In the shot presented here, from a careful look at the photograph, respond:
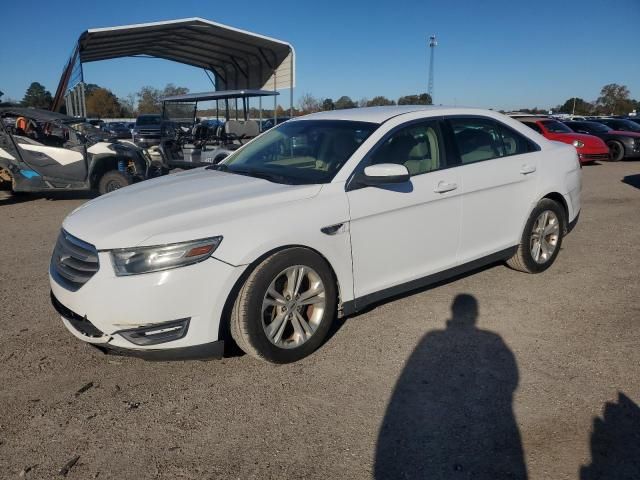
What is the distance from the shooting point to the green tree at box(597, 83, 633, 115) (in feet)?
245

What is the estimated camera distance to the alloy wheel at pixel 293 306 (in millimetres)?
3219

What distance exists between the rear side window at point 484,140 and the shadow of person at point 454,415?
154 centimetres

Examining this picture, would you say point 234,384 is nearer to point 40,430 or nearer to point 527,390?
point 40,430

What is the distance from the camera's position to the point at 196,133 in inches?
467

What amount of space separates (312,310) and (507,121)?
111 inches

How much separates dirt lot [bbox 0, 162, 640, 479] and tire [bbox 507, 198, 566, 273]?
0.50 meters

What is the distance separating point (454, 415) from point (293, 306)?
1160 mm

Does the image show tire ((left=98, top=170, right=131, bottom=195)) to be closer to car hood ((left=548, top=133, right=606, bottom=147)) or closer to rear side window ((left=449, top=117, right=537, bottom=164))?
rear side window ((left=449, top=117, right=537, bottom=164))

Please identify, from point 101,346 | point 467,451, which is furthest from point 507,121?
point 101,346

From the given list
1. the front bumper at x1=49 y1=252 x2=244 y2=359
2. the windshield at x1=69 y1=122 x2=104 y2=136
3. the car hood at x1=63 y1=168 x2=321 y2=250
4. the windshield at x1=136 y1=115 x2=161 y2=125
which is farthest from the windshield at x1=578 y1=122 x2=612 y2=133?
the front bumper at x1=49 y1=252 x2=244 y2=359

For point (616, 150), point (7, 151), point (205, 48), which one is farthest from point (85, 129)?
point (616, 150)

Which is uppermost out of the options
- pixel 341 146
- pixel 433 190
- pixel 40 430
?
pixel 341 146

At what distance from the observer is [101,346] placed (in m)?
3.06

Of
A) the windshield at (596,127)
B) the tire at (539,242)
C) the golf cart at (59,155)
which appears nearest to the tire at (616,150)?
the windshield at (596,127)
